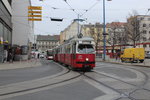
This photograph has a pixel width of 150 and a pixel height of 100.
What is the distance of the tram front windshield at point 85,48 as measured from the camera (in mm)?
20391

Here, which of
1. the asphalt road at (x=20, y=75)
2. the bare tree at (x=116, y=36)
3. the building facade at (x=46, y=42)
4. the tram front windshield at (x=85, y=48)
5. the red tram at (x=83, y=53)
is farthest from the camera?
the building facade at (x=46, y=42)

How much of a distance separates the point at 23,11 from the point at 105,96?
5048 cm

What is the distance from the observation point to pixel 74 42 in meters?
A: 20.8

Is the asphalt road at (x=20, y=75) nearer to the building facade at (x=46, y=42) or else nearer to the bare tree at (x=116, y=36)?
the bare tree at (x=116, y=36)

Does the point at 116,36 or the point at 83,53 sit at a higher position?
the point at 116,36

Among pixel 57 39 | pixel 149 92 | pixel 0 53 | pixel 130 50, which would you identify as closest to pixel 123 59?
pixel 130 50

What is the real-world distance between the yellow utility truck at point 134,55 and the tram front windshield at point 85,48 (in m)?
21.0

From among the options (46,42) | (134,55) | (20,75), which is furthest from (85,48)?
(46,42)

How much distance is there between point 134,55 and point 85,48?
73.5ft

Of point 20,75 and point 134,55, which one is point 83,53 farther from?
point 134,55

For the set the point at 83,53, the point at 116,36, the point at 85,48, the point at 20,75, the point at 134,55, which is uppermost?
the point at 116,36

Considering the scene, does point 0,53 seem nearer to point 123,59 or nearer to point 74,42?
point 74,42

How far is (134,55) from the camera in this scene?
41.1 m

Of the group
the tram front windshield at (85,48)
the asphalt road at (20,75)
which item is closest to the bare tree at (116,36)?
the tram front windshield at (85,48)
